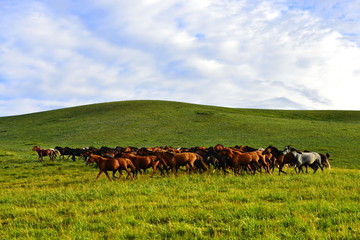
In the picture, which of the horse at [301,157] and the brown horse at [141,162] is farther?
the horse at [301,157]

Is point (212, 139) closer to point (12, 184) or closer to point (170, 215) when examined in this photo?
point (12, 184)

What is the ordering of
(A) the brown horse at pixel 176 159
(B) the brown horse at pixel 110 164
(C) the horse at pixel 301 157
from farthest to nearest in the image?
(C) the horse at pixel 301 157 < (A) the brown horse at pixel 176 159 < (B) the brown horse at pixel 110 164

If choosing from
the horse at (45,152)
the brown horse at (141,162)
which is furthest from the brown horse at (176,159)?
the horse at (45,152)

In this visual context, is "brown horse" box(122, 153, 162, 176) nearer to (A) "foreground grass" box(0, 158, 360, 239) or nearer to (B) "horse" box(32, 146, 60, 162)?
(A) "foreground grass" box(0, 158, 360, 239)

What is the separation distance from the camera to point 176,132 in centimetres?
5075

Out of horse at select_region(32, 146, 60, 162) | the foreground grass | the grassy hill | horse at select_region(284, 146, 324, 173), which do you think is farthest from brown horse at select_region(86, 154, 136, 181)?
the grassy hill

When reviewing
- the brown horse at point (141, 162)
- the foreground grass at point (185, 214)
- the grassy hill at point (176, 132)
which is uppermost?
the grassy hill at point (176, 132)

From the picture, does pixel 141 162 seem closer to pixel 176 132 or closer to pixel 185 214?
pixel 185 214

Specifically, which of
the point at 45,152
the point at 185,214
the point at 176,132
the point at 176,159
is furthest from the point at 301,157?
the point at 176,132

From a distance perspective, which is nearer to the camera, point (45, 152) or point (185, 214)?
point (185, 214)

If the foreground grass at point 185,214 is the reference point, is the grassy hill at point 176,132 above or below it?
above

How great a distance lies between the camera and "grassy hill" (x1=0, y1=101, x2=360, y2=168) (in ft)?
128

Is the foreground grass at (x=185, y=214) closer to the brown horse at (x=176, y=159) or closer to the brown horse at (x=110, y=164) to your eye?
the brown horse at (x=110, y=164)

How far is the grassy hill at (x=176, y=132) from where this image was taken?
1532 inches
